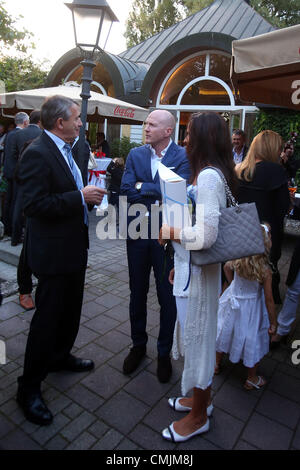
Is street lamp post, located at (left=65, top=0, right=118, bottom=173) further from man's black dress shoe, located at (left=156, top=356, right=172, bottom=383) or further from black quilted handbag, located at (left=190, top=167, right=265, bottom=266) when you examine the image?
black quilted handbag, located at (left=190, top=167, right=265, bottom=266)

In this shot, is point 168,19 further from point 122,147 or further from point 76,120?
point 76,120

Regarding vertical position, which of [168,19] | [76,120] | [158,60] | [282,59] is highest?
[168,19]

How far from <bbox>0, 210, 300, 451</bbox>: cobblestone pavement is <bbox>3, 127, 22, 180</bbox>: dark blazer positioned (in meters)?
3.28

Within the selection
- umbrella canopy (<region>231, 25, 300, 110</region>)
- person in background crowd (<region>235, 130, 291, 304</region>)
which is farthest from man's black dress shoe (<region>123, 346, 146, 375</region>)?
umbrella canopy (<region>231, 25, 300, 110</region>)

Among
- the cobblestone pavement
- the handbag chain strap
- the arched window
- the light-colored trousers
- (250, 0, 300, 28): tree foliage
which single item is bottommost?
the cobblestone pavement

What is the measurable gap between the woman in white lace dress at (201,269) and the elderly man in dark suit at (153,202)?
572mm

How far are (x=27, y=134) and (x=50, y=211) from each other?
395cm

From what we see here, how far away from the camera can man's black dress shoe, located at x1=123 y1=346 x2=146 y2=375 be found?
9.20 ft

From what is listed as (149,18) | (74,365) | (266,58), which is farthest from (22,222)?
(149,18)

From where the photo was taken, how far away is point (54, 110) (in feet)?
7.26

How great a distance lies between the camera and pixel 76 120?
2.32 m
